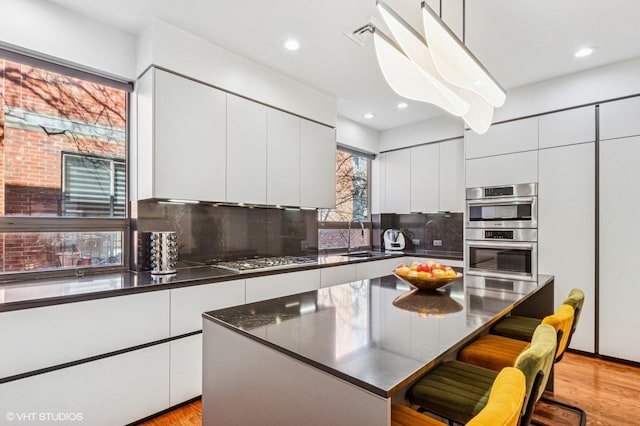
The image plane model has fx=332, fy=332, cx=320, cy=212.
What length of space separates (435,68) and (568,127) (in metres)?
2.50

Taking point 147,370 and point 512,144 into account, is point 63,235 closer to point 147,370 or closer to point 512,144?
point 147,370

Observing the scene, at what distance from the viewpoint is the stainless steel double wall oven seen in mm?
3381

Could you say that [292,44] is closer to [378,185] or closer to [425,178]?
[425,178]

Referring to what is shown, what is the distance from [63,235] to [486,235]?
12.7 ft

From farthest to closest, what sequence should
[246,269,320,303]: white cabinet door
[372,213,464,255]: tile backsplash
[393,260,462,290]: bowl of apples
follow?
[372,213,464,255]: tile backsplash
[246,269,320,303]: white cabinet door
[393,260,462,290]: bowl of apples

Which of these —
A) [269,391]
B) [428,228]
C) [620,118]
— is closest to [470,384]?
[269,391]

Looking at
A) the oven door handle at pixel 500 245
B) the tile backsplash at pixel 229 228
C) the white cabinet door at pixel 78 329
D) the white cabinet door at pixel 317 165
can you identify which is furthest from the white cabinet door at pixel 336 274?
the white cabinet door at pixel 78 329

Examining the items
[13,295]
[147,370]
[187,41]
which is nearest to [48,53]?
[187,41]

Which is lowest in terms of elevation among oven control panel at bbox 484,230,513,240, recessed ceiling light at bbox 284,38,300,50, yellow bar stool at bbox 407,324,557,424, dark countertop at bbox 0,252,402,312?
yellow bar stool at bbox 407,324,557,424

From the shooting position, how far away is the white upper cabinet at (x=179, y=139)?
7.92 feet

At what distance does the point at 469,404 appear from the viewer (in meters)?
1.25

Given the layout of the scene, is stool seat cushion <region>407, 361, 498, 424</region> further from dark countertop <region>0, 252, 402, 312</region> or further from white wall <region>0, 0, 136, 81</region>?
white wall <region>0, 0, 136, 81</region>

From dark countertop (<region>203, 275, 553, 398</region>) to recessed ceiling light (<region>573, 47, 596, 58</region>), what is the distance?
2139 millimetres

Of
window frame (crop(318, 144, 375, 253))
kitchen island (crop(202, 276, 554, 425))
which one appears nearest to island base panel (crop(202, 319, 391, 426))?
kitchen island (crop(202, 276, 554, 425))
